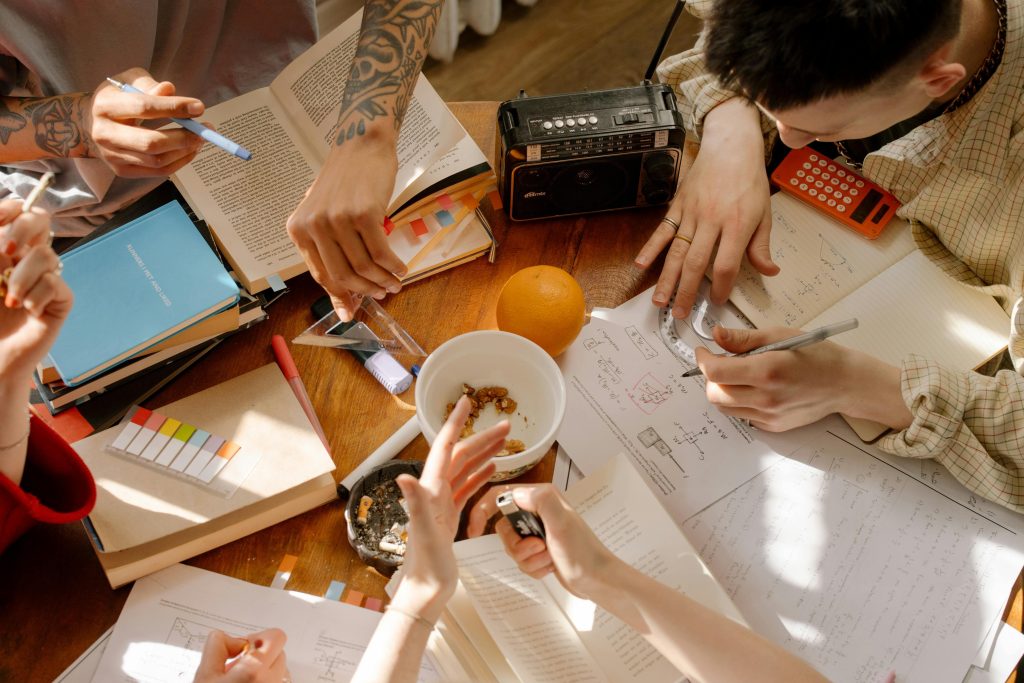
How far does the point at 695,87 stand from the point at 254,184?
0.69 m

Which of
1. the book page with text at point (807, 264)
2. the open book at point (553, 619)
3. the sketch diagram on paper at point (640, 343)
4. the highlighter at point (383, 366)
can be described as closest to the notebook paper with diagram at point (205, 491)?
the highlighter at point (383, 366)

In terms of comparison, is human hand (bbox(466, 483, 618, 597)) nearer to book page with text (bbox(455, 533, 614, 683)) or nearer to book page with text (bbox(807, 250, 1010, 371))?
book page with text (bbox(455, 533, 614, 683))

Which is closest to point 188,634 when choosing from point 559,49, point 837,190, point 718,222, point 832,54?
point 718,222

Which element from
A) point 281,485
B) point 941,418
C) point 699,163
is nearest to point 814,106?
point 699,163

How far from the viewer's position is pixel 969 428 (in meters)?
0.99

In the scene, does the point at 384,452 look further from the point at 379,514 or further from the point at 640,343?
the point at 640,343

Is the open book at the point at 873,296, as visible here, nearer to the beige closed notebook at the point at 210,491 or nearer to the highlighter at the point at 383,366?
the highlighter at the point at 383,366

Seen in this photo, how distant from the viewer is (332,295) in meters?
1.00

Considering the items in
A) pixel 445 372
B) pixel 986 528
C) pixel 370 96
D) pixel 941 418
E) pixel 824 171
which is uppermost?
pixel 370 96

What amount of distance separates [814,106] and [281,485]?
0.76 meters

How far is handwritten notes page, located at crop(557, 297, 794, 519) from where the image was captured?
966 mm

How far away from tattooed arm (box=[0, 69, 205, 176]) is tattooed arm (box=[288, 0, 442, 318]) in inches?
7.3

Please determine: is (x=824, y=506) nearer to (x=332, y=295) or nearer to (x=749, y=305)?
(x=749, y=305)

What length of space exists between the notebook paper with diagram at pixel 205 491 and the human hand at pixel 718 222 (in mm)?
511
